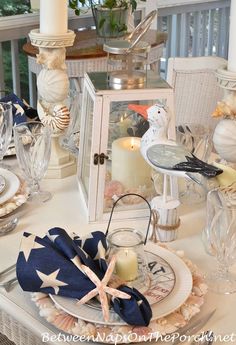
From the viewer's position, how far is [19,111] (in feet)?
5.27

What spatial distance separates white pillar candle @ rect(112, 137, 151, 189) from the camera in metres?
1.22

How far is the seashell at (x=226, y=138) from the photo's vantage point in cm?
124

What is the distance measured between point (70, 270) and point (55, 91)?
616 millimetres

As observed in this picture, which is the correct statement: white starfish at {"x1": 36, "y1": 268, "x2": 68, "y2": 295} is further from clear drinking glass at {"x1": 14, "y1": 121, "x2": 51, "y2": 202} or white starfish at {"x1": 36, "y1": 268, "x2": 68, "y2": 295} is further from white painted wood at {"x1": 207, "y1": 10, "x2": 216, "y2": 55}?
white painted wood at {"x1": 207, "y1": 10, "x2": 216, "y2": 55}

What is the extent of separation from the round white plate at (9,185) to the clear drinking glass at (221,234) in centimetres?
49

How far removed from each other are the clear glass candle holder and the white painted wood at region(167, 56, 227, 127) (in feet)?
4.11

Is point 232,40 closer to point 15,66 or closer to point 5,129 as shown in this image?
point 5,129

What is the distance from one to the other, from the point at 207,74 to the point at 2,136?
1.03m

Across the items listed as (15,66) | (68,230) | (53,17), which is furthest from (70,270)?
(15,66)

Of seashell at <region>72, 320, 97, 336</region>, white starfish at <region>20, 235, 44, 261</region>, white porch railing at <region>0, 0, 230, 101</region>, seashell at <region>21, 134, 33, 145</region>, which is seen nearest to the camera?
seashell at <region>72, 320, 97, 336</region>

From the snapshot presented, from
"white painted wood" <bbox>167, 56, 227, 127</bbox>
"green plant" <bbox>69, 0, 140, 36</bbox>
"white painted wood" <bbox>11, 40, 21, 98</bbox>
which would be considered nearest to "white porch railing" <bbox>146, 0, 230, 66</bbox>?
"green plant" <bbox>69, 0, 140, 36</bbox>

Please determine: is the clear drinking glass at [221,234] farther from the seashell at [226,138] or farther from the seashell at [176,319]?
the seashell at [226,138]

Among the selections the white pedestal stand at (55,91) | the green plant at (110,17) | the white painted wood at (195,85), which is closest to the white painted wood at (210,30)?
the green plant at (110,17)

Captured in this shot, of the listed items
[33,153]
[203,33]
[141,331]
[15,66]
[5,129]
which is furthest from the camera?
[203,33]
